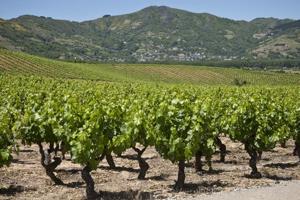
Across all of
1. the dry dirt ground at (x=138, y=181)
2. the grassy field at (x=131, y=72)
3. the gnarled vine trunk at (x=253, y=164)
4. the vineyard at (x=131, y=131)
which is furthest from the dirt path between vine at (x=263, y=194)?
the grassy field at (x=131, y=72)

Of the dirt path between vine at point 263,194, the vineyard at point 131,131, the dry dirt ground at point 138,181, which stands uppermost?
the vineyard at point 131,131

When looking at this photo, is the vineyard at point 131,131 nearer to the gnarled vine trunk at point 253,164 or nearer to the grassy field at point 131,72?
the gnarled vine trunk at point 253,164

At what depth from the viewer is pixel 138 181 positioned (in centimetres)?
1972

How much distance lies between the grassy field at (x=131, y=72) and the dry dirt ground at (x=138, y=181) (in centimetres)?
7361

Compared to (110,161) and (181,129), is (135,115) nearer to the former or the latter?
(181,129)

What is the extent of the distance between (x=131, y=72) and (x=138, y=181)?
106 metres

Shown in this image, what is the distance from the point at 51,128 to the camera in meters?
18.8

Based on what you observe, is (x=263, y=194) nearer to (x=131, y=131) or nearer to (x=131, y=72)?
(x=131, y=131)

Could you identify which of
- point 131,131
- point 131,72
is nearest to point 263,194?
point 131,131

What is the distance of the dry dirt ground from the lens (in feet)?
57.5

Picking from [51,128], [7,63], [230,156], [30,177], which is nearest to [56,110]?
[51,128]

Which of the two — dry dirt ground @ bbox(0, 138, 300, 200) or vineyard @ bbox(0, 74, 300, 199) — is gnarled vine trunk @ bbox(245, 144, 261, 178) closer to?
vineyard @ bbox(0, 74, 300, 199)

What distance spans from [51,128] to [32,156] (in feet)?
24.5

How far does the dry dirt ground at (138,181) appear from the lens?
17.5 metres
